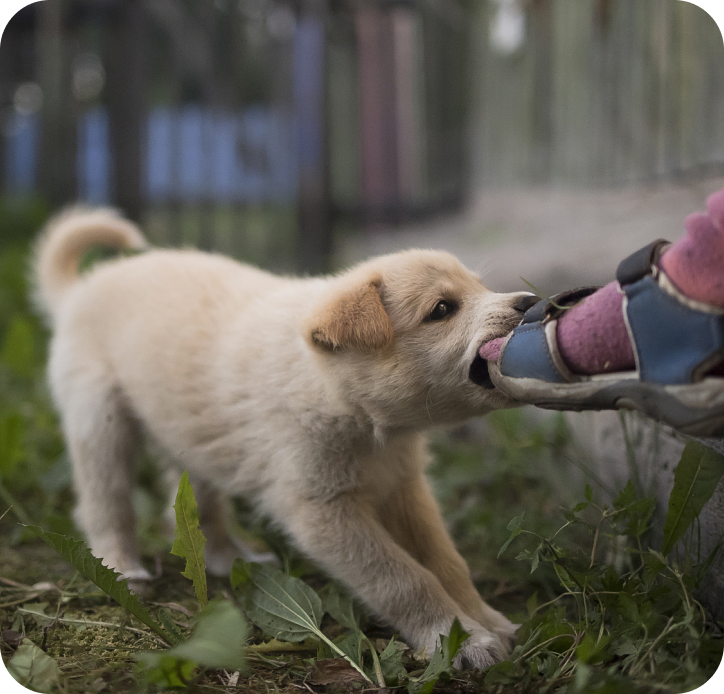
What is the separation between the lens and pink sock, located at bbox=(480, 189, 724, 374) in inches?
56.2

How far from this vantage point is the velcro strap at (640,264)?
1.54m

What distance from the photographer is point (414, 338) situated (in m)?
2.25

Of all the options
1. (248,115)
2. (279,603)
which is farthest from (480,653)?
(248,115)

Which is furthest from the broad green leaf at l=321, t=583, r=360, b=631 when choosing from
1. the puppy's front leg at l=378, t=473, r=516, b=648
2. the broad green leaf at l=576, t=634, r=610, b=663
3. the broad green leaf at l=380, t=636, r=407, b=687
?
the broad green leaf at l=576, t=634, r=610, b=663

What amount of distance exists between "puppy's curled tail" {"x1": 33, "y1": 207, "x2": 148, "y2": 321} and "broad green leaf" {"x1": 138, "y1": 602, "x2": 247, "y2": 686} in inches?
90.8

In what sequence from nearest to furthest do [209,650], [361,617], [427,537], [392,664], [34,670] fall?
[209,650], [34,670], [392,664], [361,617], [427,537]

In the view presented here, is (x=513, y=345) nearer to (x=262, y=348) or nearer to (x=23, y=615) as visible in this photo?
(x=262, y=348)

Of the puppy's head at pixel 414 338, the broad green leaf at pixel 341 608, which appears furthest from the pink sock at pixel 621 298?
the broad green leaf at pixel 341 608

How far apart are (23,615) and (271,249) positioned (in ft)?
18.5

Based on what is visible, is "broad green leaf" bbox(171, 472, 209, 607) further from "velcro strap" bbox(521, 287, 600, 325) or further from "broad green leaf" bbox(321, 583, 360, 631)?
"velcro strap" bbox(521, 287, 600, 325)

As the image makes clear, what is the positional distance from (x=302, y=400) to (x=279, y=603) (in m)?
0.67

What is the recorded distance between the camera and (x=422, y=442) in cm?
271

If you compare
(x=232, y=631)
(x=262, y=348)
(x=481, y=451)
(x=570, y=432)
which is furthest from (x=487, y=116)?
(x=232, y=631)

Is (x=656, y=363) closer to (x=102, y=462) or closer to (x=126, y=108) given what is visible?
(x=102, y=462)
